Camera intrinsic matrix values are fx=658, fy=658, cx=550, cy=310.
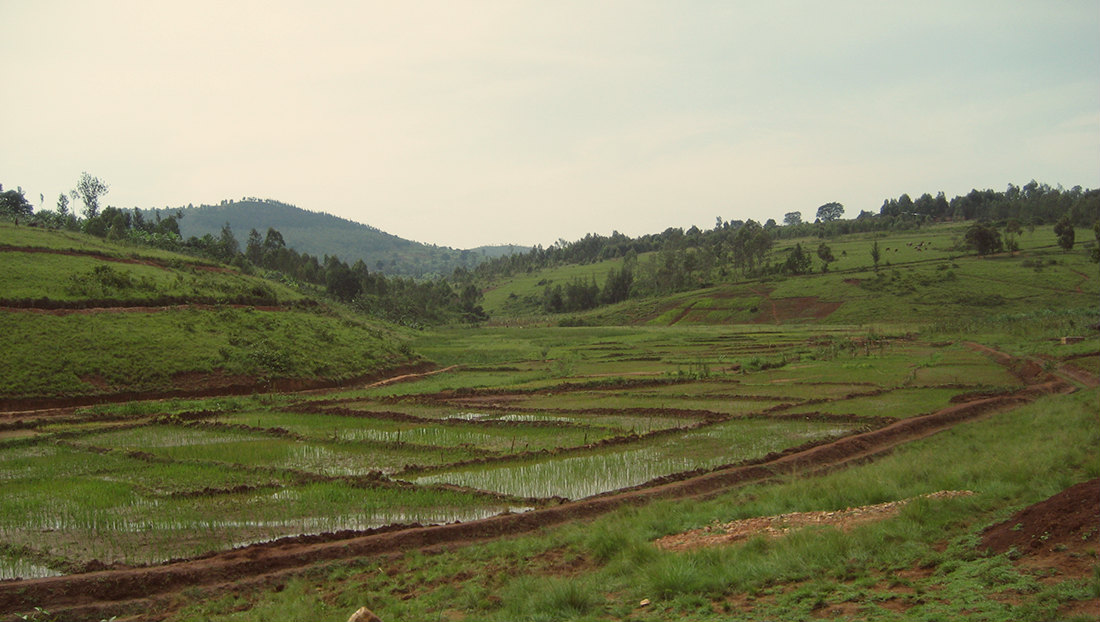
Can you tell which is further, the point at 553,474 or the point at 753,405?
the point at 753,405

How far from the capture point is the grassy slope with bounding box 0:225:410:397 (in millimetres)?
32281

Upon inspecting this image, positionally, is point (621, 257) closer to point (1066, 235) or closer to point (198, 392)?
point (1066, 235)

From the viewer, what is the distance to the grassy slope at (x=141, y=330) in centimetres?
3228

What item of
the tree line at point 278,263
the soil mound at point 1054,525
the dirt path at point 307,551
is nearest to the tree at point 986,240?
the tree line at point 278,263

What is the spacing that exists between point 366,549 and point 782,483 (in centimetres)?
1026

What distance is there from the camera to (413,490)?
1705cm

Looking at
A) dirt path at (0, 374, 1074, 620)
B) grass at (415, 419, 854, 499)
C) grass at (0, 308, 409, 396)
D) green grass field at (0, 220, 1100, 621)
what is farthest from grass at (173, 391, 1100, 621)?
grass at (0, 308, 409, 396)

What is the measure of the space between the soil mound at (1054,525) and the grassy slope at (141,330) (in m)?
36.0

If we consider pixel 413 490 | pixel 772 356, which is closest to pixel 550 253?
pixel 772 356

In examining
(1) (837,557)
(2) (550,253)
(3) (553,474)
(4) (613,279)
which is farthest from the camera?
(2) (550,253)

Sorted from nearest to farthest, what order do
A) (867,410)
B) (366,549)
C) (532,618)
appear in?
(532,618) → (366,549) → (867,410)

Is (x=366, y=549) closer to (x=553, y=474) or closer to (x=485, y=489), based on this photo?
(x=485, y=489)

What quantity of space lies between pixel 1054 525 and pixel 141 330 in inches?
1607

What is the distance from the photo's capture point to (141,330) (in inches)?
1451
